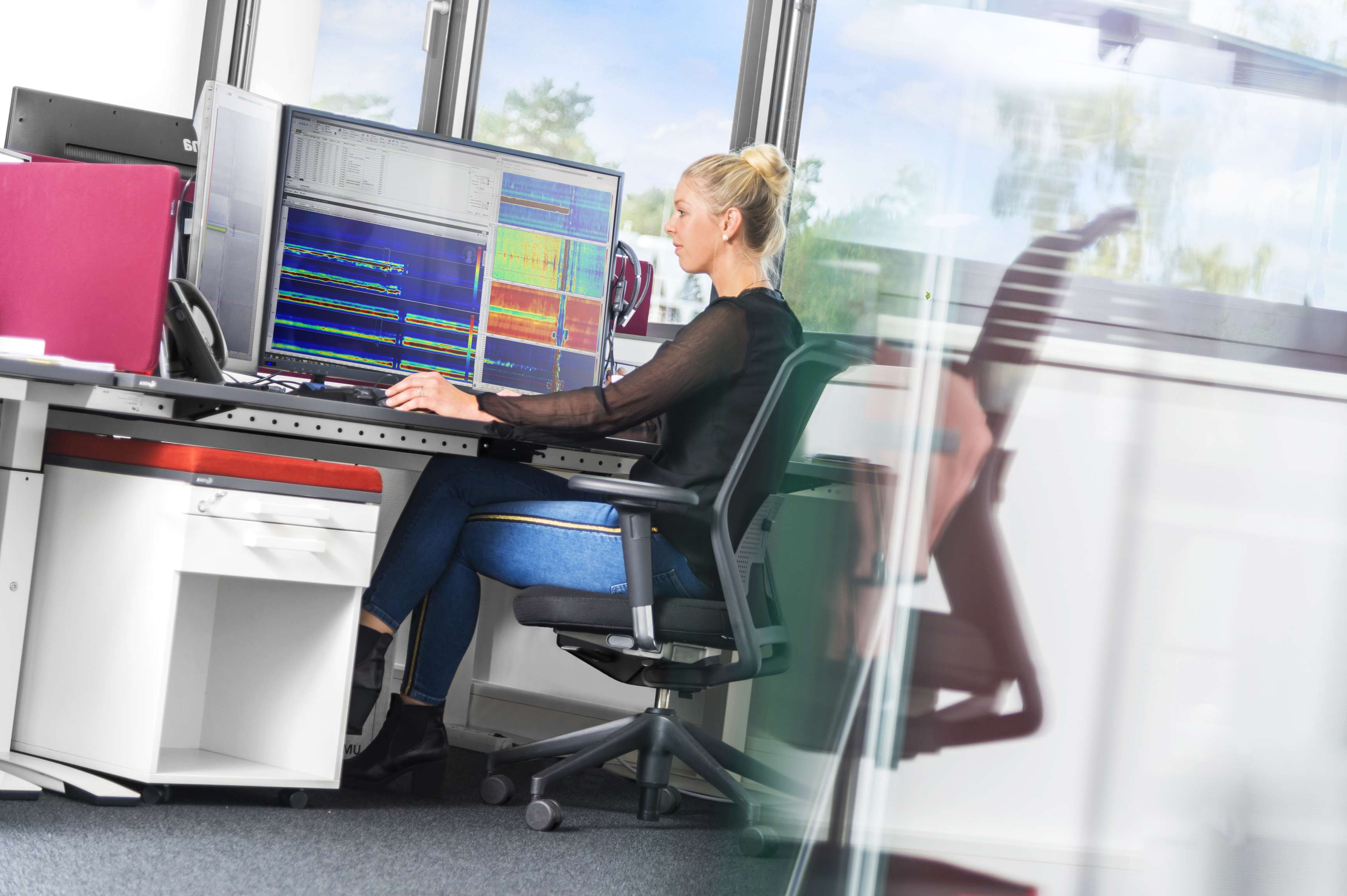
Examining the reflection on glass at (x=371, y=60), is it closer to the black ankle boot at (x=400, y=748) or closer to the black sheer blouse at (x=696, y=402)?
the black sheer blouse at (x=696, y=402)

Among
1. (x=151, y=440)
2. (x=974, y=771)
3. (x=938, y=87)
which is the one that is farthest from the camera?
(x=151, y=440)

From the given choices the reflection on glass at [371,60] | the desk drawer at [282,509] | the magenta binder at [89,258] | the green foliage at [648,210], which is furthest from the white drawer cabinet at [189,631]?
the reflection on glass at [371,60]

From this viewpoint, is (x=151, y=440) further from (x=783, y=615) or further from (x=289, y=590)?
(x=783, y=615)

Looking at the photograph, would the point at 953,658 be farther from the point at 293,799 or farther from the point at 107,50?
the point at 107,50

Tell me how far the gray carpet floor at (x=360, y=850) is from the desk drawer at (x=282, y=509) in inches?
18.5

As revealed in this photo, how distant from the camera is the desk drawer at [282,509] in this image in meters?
1.80

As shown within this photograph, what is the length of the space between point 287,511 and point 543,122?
7.18ft

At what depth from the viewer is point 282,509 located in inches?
73.4

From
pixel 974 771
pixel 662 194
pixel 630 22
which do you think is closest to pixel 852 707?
pixel 974 771

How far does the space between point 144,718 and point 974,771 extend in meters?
1.37

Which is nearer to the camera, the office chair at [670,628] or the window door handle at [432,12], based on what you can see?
the office chair at [670,628]

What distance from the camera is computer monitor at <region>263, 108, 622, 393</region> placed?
2.27 m

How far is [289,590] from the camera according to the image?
2.03 m

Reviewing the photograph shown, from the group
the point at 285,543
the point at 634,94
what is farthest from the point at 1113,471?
the point at 634,94
